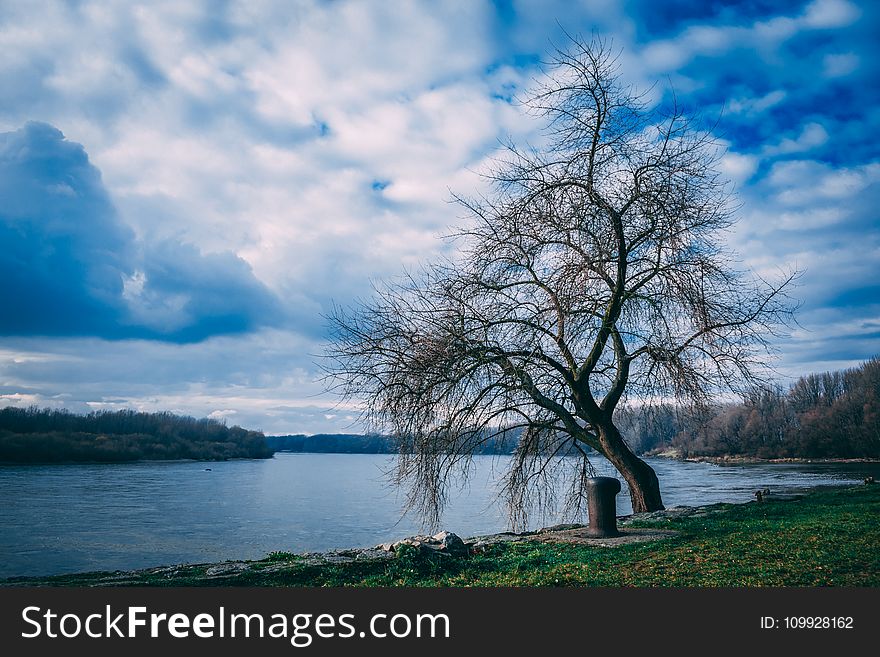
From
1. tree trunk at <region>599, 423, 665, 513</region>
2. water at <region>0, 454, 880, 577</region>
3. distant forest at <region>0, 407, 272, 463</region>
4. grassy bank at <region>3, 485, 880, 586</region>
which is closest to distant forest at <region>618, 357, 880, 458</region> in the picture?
water at <region>0, 454, 880, 577</region>

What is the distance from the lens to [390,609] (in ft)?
21.2

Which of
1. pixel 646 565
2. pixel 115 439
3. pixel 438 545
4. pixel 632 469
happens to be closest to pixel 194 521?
pixel 438 545

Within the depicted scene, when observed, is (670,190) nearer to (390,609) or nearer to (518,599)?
(518,599)

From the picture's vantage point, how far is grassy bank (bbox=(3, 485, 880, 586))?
7008 mm

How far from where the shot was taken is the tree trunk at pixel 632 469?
14172 mm

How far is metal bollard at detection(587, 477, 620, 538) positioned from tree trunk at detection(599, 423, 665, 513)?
2696 millimetres

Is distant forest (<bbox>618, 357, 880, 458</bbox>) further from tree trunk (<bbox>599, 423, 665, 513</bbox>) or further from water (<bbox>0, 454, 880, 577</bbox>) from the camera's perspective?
tree trunk (<bbox>599, 423, 665, 513</bbox>)

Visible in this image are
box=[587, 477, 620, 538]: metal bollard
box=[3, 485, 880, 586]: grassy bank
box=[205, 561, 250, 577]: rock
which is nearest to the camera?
box=[3, 485, 880, 586]: grassy bank

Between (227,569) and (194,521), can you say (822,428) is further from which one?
(227,569)

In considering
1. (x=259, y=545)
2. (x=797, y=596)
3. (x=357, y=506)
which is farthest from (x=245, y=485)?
(x=797, y=596)

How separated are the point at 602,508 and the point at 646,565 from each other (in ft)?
10.6

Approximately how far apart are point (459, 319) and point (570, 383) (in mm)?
3467

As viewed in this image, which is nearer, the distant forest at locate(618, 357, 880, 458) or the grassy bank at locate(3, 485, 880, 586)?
the grassy bank at locate(3, 485, 880, 586)

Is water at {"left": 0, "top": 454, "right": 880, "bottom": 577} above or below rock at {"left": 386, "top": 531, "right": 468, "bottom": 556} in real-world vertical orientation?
below
